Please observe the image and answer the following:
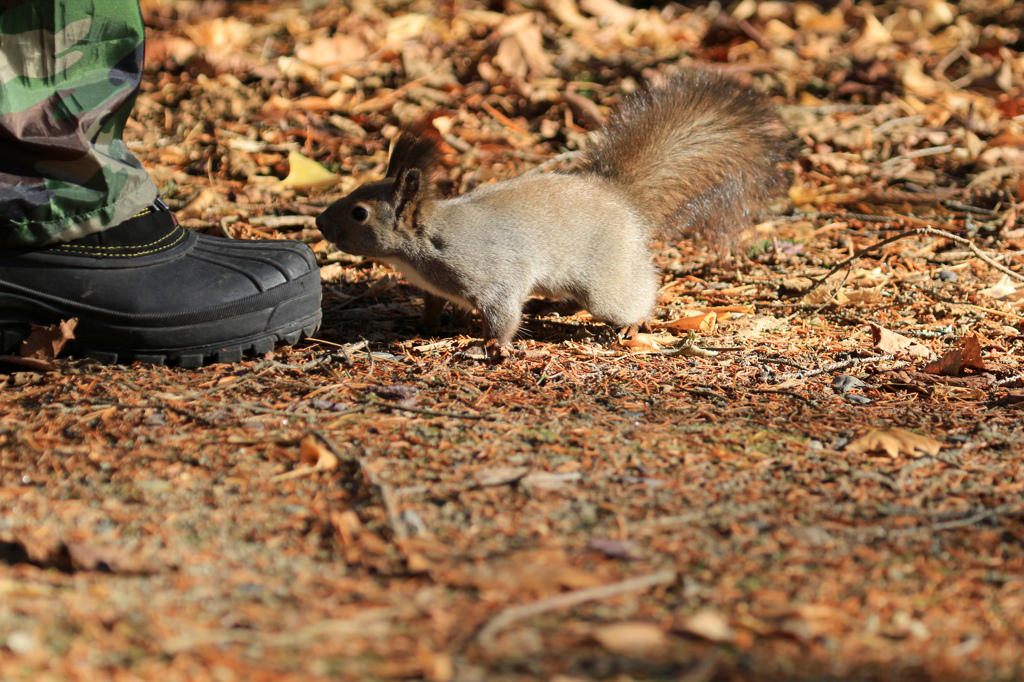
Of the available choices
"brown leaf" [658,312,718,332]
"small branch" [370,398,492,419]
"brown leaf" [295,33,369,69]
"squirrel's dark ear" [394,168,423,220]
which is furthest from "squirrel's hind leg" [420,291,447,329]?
"brown leaf" [295,33,369,69]

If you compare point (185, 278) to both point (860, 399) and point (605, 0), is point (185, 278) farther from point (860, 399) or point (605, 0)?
point (605, 0)

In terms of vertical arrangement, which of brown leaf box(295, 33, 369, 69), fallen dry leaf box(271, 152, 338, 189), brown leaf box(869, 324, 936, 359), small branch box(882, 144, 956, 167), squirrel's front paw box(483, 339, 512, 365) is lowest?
squirrel's front paw box(483, 339, 512, 365)

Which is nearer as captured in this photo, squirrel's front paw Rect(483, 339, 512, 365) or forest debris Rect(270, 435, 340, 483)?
forest debris Rect(270, 435, 340, 483)

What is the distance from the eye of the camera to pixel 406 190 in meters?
3.60

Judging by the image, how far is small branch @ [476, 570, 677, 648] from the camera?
1.57 m

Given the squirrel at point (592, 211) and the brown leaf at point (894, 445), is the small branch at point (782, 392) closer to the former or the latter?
the brown leaf at point (894, 445)

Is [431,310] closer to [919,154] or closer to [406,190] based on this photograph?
[406,190]

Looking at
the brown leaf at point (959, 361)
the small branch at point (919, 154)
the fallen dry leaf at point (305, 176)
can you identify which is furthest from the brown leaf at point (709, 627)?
the small branch at point (919, 154)

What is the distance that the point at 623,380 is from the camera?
3.01 m

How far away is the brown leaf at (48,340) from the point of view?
293 cm

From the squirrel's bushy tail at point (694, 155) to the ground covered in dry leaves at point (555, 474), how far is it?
383 mm

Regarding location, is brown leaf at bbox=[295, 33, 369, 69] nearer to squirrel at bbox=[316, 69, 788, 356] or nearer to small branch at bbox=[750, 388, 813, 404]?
squirrel at bbox=[316, 69, 788, 356]

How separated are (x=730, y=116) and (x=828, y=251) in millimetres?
945

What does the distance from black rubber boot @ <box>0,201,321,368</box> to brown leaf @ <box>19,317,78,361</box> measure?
55 mm
